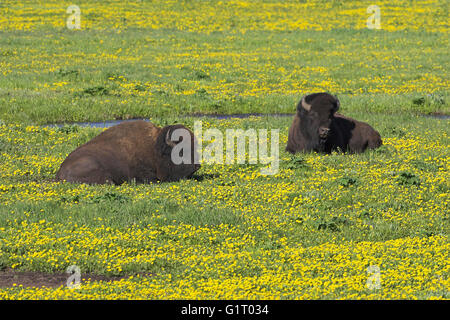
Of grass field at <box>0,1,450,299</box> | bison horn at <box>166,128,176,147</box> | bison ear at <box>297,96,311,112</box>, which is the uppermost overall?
bison ear at <box>297,96,311,112</box>

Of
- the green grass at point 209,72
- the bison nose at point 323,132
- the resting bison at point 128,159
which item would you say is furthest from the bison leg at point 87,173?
the green grass at point 209,72

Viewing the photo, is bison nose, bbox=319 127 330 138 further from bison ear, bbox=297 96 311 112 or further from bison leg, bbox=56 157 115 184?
bison leg, bbox=56 157 115 184

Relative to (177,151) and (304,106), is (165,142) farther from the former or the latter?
(304,106)

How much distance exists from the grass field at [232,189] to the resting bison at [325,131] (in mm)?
536

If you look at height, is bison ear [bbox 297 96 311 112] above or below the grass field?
above

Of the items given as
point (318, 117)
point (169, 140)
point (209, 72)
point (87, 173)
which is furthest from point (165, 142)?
point (209, 72)

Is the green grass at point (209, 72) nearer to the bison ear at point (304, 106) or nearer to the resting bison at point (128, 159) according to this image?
the bison ear at point (304, 106)

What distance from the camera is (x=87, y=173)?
52.2 feet

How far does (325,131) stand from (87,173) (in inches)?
249

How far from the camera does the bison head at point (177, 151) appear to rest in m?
16.1

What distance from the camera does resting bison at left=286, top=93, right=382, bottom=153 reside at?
19.4 metres

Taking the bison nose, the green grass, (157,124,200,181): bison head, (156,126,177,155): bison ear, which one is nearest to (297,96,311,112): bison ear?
the bison nose

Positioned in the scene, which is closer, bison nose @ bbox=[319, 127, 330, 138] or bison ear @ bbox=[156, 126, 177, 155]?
bison ear @ bbox=[156, 126, 177, 155]

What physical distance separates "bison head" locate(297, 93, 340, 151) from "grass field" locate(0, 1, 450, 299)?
0.54 m
